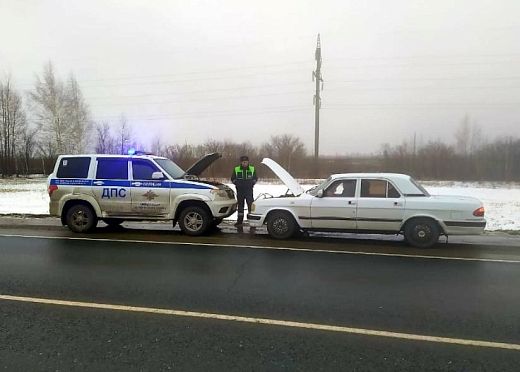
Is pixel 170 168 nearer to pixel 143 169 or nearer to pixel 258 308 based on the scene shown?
pixel 143 169

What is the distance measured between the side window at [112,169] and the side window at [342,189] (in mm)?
5007

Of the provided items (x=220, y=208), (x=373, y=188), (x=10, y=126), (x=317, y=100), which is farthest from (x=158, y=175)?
(x=10, y=126)

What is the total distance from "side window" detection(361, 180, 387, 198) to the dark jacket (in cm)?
374

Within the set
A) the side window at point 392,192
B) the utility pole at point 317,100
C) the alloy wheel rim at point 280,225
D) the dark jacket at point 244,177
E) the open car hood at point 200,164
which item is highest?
the utility pole at point 317,100

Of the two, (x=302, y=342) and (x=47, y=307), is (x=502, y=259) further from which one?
(x=47, y=307)

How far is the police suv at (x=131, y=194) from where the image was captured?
35.0ft

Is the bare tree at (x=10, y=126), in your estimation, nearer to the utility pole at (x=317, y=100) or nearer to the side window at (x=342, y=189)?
the utility pole at (x=317, y=100)

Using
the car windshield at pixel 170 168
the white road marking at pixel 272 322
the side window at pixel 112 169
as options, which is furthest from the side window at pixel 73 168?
the white road marking at pixel 272 322

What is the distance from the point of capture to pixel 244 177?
1253 centimetres

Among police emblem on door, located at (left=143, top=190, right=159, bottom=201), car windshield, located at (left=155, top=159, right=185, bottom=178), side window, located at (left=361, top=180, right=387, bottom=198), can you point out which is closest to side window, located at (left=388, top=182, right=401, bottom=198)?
side window, located at (left=361, top=180, right=387, bottom=198)

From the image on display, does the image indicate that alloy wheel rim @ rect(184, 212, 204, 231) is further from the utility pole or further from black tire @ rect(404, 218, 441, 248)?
the utility pole

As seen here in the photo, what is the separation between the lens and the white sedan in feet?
30.1

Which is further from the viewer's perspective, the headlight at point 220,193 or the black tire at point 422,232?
the headlight at point 220,193

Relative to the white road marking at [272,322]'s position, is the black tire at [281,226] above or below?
above
